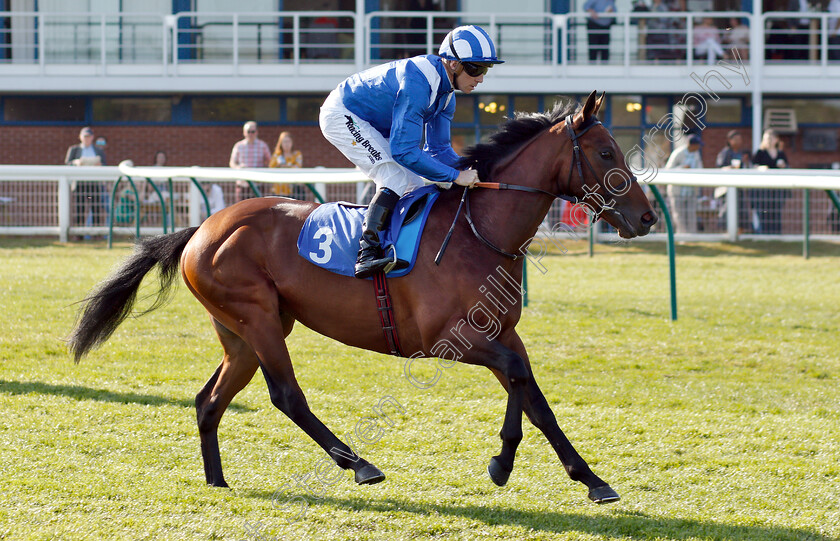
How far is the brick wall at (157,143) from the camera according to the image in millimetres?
16672

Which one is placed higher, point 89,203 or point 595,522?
point 89,203

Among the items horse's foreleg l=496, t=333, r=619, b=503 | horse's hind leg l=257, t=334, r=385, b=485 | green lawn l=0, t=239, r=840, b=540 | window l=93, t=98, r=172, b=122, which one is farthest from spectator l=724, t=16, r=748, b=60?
horse's hind leg l=257, t=334, r=385, b=485

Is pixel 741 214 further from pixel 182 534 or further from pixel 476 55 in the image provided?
pixel 182 534

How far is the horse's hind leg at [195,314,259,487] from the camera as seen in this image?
394 cm

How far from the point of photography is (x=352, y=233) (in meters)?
3.92

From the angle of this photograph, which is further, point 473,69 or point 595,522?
point 473,69

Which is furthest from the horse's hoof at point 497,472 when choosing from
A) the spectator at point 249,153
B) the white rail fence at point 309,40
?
the white rail fence at point 309,40

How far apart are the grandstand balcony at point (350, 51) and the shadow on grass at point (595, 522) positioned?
1198 cm

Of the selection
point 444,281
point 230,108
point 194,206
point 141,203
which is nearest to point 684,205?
point 194,206

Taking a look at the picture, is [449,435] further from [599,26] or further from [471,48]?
[599,26]

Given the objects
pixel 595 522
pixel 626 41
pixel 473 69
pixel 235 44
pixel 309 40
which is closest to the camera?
pixel 595 522

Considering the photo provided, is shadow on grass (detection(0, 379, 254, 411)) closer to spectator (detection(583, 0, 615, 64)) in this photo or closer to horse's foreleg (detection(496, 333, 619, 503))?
horse's foreleg (detection(496, 333, 619, 503))

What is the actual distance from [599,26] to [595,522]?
45.9ft

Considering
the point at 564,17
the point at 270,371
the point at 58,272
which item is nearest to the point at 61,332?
the point at 58,272
